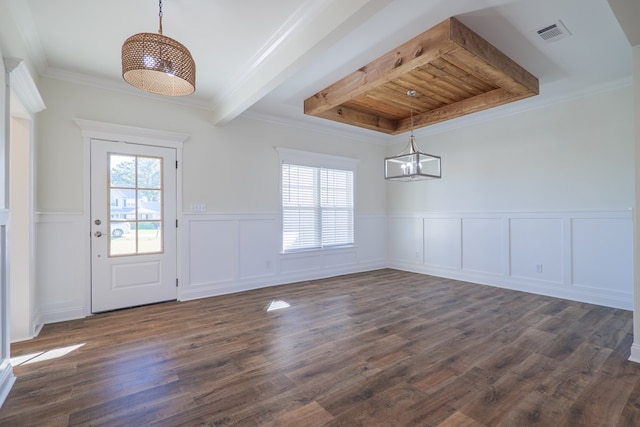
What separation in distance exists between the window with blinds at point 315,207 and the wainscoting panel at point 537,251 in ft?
4.78

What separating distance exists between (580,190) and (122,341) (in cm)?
572

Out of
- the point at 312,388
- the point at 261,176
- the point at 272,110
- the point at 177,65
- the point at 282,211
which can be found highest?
the point at 272,110

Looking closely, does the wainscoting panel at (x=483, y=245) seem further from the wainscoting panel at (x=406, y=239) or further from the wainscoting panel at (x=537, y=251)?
the wainscoting panel at (x=406, y=239)

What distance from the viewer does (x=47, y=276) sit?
3406 mm

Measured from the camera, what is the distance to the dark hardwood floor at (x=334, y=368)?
1.85m

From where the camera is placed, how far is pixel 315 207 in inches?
221

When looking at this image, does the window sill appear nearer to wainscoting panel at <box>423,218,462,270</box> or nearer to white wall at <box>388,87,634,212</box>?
wainscoting panel at <box>423,218,462,270</box>

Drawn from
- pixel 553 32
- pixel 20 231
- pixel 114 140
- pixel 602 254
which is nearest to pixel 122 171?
pixel 114 140

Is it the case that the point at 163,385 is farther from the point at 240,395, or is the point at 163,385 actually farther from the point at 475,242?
the point at 475,242

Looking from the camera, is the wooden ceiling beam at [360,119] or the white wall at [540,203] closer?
the white wall at [540,203]

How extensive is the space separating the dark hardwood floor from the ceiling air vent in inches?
111

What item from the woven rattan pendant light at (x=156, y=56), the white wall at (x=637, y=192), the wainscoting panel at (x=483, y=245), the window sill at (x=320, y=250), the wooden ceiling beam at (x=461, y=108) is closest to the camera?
the woven rattan pendant light at (x=156, y=56)

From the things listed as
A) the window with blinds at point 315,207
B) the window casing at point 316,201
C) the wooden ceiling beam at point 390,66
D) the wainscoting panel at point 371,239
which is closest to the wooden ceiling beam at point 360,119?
the wooden ceiling beam at point 390,66

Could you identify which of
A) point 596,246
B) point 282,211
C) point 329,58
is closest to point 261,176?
point 282,211
